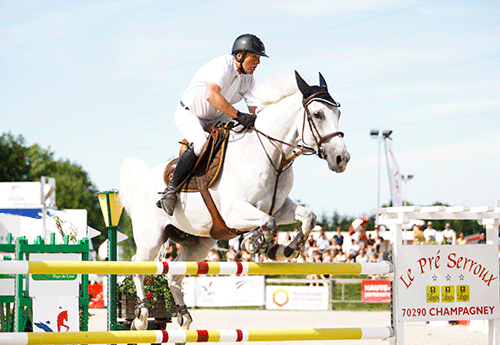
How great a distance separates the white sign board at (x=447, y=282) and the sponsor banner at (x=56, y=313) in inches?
131

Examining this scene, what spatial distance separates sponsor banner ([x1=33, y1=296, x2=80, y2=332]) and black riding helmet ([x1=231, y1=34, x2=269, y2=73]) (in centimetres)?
315

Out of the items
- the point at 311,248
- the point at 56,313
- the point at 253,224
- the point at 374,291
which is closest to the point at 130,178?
the point at 56,313

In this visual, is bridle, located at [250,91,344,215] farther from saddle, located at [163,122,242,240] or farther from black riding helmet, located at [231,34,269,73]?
black riding helmet, located at [231,34,269,73]

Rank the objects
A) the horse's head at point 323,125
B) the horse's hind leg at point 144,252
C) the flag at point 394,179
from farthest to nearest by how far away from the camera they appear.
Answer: the flag at point 394,179 < the horse's hind leg at point 144,252 < the horse's head at point 323,125

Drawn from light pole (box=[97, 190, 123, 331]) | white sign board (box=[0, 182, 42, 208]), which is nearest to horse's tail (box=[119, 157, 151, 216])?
light pole (box=[97, 190, 123, 331])

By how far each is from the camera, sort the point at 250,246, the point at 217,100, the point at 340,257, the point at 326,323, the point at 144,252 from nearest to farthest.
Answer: the point at 250,246 < the point at 217,100 < the point at 144,252 < the point at 326,323 < the point at 340,257

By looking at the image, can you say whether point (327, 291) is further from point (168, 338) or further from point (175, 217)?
point (168, 338)

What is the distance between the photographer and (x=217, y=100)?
481 cm

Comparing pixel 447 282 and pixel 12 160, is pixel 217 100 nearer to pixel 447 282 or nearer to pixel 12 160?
pixel 447 282

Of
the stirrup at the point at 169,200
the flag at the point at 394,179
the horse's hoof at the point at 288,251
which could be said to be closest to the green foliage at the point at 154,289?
the stirrup at the point at 169,200

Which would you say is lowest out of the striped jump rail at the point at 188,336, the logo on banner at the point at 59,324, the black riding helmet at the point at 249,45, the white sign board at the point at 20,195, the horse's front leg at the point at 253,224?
the logo on banner at the point at 59,324

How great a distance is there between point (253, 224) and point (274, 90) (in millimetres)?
1150

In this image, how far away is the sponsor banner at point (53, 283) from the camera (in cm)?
633

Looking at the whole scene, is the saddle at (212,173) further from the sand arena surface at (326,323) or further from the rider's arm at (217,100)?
the sand arena surface at (326,323)
